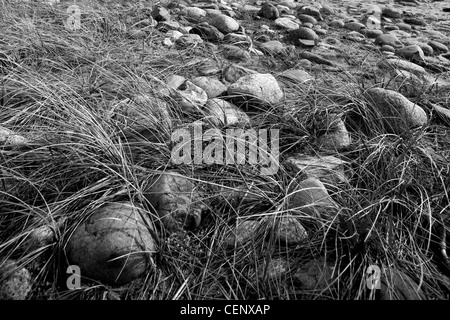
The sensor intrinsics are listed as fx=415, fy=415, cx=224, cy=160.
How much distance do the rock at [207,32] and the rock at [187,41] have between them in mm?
202

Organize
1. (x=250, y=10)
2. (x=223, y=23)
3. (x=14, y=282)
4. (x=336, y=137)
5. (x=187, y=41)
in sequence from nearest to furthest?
(x=14, y=282) → (x=336, y=137) → (x=187, y=41) → (x=223, y=23) → (x=250, y=10)

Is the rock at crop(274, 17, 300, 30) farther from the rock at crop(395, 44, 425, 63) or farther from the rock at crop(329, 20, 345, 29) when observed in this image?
the rock at crop(395, 44, 425, 63)

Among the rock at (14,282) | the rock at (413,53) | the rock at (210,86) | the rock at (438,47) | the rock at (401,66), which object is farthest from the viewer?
the rock at (438,47)

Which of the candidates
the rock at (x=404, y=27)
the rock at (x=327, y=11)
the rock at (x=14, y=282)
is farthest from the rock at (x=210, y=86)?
the rock at (x=404, y=27)

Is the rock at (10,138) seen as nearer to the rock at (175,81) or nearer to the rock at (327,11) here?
the rock at (175,81)

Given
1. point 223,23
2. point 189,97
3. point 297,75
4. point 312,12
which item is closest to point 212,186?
point 189,97

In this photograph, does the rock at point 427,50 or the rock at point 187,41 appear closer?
the rock at point 187,41

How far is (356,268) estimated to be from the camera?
1.63 meters

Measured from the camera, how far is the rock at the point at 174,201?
1.78m

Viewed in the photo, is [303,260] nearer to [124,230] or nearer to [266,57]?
[124,230]

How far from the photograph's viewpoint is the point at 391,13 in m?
4.77

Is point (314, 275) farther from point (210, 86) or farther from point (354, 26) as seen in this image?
point (354, 26)

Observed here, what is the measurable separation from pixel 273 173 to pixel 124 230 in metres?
0.77

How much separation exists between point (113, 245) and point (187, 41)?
2.18m
